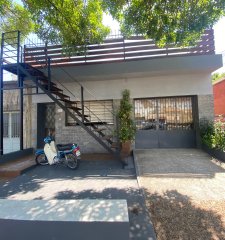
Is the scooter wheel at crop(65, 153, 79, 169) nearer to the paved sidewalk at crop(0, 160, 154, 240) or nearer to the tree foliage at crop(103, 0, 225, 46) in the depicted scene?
the paved sidewalk at crop(0, 160, 154, 240)

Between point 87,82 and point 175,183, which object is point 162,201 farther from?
point 87,82

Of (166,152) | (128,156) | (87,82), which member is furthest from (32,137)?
(166,152)

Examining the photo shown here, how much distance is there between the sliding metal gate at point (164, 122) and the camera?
30.2 ft

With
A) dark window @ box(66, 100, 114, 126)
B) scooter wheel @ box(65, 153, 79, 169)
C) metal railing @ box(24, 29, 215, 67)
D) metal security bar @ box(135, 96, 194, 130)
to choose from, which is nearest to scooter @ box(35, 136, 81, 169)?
scooter wheel @ box(65, 153, 79, 169)

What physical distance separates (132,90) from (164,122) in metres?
2.12

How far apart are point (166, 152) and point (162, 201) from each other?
4.50m

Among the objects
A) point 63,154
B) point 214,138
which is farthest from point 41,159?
point 214,138

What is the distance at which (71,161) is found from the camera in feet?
22.0

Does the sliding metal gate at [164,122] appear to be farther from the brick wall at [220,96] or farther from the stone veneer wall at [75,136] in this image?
the brick wall at [220,96]

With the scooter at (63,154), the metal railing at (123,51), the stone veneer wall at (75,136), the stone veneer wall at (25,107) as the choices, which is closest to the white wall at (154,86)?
the stone veneer wall at (75,136)

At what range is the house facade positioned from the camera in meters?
8.38

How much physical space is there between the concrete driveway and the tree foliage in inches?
149

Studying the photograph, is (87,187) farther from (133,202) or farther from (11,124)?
(11,124)

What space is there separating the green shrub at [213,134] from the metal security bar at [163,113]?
1.06 metres
